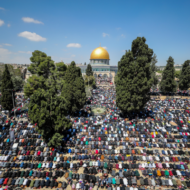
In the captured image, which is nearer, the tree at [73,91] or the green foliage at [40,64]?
the tree at [73,91]

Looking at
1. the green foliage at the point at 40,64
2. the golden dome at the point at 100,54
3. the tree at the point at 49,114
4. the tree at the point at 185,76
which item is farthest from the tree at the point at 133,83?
the golden dome at the point at 100,54

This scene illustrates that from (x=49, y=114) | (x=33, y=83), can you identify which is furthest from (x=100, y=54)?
(x=49, y=114)

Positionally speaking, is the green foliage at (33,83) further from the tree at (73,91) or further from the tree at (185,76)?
the tree at (185,76)

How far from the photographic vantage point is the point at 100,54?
61.5m

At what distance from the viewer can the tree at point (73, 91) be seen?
61.9 feet

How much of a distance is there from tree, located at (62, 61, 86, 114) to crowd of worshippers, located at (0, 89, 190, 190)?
2584 millimetres

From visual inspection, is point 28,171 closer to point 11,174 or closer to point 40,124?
point 11,174

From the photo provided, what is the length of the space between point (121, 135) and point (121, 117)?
5.31 meters

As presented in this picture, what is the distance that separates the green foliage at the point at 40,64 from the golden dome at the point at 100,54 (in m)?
40.1

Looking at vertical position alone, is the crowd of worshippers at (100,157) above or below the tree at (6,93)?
below

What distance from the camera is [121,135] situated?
1534cm

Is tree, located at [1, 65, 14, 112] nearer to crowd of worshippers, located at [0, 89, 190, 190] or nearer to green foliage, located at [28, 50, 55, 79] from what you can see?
crowd of worshippers, located at [0, 89, 190, 190]

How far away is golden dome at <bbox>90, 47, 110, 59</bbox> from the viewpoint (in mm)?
61438

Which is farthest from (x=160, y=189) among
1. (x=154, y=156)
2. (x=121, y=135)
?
(x=121, y=135)
